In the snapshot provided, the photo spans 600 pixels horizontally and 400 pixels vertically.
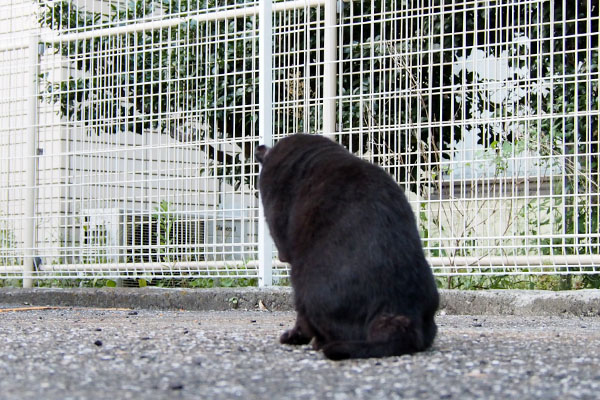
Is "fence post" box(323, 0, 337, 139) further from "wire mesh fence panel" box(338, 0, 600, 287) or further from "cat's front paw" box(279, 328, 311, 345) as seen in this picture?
"cat's front paw" box(279, 328, 311, 345)

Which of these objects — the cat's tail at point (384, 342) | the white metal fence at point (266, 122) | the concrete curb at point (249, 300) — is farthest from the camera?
the white metal fence at point (266, 122)

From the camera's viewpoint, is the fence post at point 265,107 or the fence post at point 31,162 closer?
the fence post at point 265,107

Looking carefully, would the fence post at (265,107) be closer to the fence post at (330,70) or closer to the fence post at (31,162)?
the fence post at (330,70)

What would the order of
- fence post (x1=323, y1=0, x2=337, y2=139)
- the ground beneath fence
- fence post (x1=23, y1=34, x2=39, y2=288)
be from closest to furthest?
the ground beneath fence < fence post (x1=323, y1=0, x2=337, y2=139) < fence post (x1=23, y1=34, x2=39, y2=288)

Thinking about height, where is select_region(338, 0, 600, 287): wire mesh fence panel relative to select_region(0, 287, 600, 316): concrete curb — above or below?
above

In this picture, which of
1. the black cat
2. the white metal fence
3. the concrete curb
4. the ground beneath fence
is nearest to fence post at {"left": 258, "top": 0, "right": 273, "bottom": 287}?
the white metal fence

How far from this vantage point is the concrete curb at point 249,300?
477 cm

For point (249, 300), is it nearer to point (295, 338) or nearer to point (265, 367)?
point (295, 338)

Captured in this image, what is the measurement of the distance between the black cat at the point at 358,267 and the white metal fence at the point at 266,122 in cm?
225

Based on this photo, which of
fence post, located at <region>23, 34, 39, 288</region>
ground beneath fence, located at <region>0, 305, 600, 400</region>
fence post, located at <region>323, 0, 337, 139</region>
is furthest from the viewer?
fence post, located at <region>23, 34, 39, 288</region>

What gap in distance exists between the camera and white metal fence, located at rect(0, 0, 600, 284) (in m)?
4.89

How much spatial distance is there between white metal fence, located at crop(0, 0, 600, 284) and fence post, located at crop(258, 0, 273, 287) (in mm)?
15

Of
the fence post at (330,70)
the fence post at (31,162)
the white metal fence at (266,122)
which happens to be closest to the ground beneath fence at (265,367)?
the white metal fence at (266,122)

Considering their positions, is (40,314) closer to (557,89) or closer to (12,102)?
(12,102)
